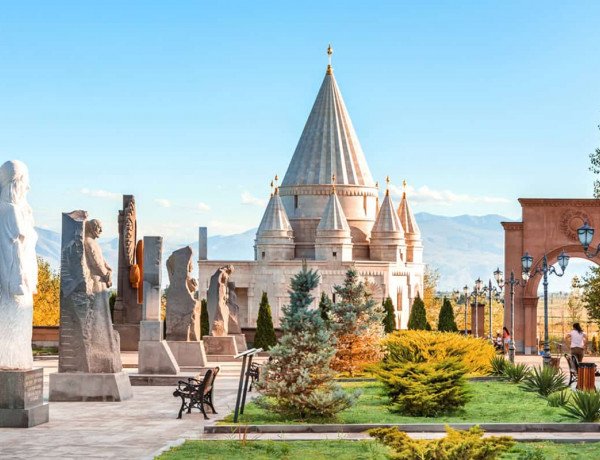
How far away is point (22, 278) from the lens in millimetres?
17500

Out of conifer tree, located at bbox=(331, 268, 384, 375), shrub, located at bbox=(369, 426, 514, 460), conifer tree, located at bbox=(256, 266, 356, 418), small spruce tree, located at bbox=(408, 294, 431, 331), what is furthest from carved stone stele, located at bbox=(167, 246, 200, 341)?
small spruce tree, located at bbox=(408, 294, 431, 331)

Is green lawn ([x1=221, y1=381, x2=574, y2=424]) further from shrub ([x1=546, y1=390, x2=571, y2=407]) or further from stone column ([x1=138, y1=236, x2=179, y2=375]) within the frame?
stone column ([x1=138, y1=236, x2=179, y2=375])

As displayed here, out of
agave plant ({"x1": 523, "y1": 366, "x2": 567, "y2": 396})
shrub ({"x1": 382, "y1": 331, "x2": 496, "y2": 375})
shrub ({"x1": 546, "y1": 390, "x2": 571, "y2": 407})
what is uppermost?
shrub ({"x1": 382, "y1": 331, "x2": 496, "y2": 375})

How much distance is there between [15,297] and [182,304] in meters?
14.8

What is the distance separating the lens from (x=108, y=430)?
1755cm

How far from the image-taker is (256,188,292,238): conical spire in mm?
75062

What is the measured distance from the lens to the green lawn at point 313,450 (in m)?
14.6

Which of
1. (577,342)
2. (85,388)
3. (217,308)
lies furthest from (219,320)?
(85,388)

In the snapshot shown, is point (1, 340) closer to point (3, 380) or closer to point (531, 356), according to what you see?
point (3, 380)

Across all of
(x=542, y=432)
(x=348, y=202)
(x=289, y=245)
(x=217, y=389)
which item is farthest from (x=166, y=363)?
(x=348, y=202)

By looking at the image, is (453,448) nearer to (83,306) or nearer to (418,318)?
(83,306)

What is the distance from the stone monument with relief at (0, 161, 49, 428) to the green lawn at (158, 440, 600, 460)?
3.05 metres

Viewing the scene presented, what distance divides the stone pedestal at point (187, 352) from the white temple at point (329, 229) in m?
38.0

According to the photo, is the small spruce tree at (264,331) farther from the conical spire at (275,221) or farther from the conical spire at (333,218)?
the conical spire at (275,221)
